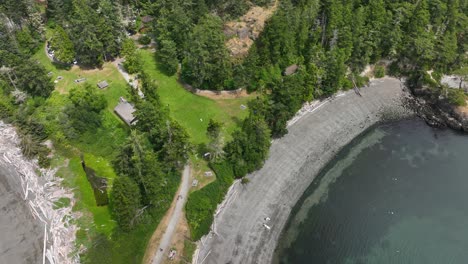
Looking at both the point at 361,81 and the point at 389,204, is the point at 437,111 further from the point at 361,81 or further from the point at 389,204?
the point at 389,204

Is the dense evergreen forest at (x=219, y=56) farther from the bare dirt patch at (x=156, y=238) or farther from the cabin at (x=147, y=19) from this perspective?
the bare dirt patch at (x=156, y=238)

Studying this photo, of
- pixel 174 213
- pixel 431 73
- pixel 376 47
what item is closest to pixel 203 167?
pixel 174 213

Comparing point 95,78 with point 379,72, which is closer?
point 95,78

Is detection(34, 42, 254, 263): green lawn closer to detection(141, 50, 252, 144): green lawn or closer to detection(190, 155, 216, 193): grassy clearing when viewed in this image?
detection(141, 50, 252, 144): green lawn

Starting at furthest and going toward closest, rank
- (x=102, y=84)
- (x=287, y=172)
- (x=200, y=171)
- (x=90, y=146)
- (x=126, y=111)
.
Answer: (x=102, y=84)
(x=126, y=111)
(x=90, y=146)
(x=287, y=172)
(x=200, y=171)

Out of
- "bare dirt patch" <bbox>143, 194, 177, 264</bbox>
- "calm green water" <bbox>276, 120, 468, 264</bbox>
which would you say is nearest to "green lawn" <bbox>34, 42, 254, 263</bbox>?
"bare dirt patch" <bbox>143, 194, 177, 264</bbox>

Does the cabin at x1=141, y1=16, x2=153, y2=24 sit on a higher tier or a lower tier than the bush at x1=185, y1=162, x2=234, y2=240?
higher

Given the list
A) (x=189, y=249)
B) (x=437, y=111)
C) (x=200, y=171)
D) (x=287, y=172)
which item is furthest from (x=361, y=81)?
(x=189, y=249)
